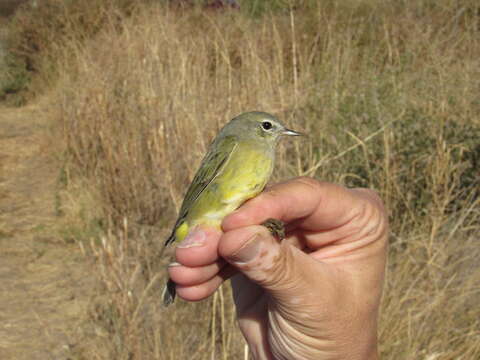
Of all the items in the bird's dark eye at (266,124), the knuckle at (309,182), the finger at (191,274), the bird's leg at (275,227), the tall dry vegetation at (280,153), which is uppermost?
the bird's dark eye at (266,124)

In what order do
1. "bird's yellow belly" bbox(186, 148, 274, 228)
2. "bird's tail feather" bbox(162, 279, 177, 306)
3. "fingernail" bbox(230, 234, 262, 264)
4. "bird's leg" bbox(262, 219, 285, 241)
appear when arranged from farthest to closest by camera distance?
"bird's tail feather" bbox(162, 279, 177, 306) < "bird's yellow belly" bbox(186, 148, 274, 228) < "bird's leg" bbox(262, 219, 285, 241) < "fingernail" bbox(230, 234, 262, 264)

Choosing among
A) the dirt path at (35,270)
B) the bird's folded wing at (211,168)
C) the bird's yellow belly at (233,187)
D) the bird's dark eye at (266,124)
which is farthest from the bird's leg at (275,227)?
the dirt path at (35,270)

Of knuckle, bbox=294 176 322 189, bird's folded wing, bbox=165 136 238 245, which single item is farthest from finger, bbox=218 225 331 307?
bird's folded wing, bbox=165 136 238 245

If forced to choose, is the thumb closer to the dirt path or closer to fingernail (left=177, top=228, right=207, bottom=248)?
fingernail (left=177, top=228, right=207, bottom=248)

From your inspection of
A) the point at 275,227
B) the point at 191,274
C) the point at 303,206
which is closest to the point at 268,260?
the point at 275,227

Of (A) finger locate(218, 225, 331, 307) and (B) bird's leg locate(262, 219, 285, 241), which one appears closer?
(A) finger locate(218, 225, 331, 307)

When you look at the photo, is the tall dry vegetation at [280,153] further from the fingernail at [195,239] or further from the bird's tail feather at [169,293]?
the fingernail at [195,239]

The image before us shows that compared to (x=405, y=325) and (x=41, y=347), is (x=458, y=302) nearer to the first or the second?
(x=405, y=325)
